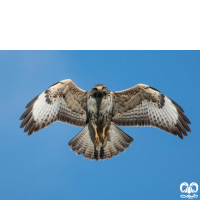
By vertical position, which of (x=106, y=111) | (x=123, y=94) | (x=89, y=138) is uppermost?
(x=123, y=94)

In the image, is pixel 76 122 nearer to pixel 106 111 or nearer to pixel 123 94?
pixel 106 111

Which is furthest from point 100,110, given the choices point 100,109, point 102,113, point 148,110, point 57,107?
point 148,110

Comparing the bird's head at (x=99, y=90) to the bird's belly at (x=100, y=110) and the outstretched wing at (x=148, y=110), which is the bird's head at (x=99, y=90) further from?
the outstretched wing at (x=148, y=110)

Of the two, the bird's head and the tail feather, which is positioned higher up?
the bird's head

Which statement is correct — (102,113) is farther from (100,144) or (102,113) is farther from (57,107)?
(57,107)

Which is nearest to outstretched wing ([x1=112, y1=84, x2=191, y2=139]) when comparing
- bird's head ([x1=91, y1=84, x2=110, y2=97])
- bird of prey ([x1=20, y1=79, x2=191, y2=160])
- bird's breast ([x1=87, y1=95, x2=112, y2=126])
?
bird of prey ([x1=20, y1=79, x2=191, y2=160])

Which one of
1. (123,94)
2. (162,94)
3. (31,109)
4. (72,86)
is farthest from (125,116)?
(31,109)

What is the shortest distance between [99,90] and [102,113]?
2.80ft

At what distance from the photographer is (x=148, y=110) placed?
1000cm

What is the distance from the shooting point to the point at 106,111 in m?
9.70

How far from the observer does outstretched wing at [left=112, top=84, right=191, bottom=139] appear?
9719 mm

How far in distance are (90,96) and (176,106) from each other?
2880 mm

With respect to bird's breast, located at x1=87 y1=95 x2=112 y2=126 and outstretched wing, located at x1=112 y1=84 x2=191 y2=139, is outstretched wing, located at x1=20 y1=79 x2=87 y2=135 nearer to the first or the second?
bird's breast, located at x1=87 y1=95 x2=112 y2=126

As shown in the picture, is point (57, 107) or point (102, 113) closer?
point (102, 113)
